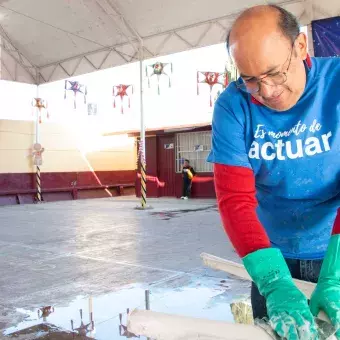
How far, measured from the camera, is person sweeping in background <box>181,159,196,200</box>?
1419 centimetres

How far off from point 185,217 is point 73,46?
6807 millimetres

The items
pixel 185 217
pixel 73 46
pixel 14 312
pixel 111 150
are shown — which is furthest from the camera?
pixel 111 150

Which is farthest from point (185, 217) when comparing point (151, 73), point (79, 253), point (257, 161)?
point (257, 161)

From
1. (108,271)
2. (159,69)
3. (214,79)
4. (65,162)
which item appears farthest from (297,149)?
(65,162)

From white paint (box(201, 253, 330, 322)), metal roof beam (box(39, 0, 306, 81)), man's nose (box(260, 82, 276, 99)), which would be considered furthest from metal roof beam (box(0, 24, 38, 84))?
man's nose (box(260, 82, 276, 99))

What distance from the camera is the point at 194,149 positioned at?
14547mm

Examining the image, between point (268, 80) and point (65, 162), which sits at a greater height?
point (268, 80)

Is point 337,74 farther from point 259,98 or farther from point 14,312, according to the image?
point 14,312

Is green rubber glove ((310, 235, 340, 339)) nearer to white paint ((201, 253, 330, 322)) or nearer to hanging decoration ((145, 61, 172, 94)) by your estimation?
white paint ((201, 253, 330, 322))

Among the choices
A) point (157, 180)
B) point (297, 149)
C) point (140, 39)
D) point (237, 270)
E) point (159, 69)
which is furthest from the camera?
point (157, 180)

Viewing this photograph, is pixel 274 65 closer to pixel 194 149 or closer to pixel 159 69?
pixel 159 69

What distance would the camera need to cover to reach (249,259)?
1270 millimetres

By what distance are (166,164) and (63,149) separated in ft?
12.2

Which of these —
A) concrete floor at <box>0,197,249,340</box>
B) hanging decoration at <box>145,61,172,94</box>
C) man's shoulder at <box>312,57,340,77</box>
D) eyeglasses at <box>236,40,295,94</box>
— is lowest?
concrete floor at <box>0,197,249,340</box>
